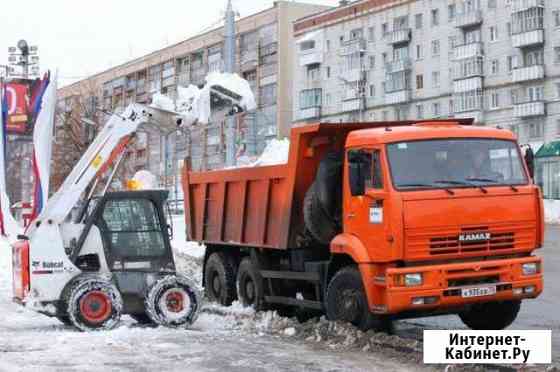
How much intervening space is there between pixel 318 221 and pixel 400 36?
5194 centimetres

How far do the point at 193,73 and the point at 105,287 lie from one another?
7545cm

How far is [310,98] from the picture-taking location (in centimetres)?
7250

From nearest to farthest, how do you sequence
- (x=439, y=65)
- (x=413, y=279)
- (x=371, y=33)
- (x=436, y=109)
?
(x=413, y=279) < (x=439, y=65) < (x=436, y=109) < (x=371, y=33)

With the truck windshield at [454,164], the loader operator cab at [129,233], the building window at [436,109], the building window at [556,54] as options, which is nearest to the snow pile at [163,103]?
the loader operator cab at [129,233]

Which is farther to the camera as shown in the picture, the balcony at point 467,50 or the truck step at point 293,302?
the balcony at point 467,50

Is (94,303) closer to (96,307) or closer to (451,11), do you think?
(96,307)

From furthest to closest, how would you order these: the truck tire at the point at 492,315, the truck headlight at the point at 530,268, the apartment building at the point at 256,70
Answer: the apartment building at the point at 256,70 < the truck tire at the point at 492,315 < the truck headlight at the point at 530,268

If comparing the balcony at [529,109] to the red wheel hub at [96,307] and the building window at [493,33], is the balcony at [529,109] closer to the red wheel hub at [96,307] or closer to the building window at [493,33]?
the building window at [493,33]

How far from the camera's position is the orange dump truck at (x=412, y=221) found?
11188 mm

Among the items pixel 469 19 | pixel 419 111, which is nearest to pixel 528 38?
pixel 469 19

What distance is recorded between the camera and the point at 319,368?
1020 centimetres

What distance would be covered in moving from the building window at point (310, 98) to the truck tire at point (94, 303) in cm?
5920

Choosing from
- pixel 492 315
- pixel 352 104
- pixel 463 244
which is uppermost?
pixel 352 104

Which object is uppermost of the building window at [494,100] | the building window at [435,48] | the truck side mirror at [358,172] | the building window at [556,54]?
the building window at [435,48]
